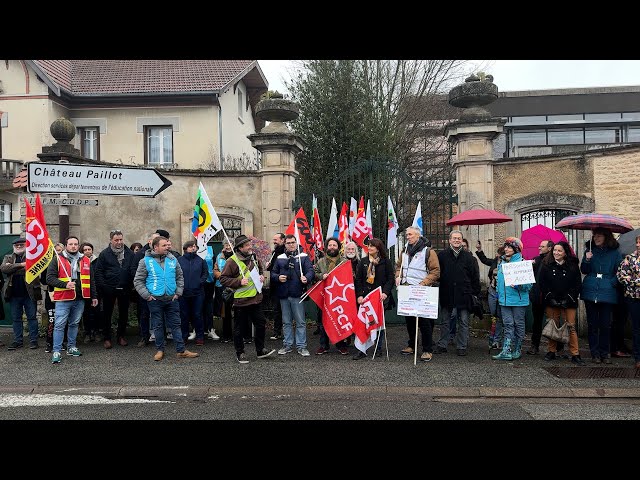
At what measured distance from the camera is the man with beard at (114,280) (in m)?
9.37

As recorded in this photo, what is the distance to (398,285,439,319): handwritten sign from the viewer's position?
823 cm

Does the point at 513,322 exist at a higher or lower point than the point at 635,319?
lower

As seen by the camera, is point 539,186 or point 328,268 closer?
point 328,268

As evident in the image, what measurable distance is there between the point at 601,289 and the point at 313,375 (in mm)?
4337

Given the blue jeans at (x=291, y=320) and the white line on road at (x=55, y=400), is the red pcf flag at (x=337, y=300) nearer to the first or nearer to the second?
the blue jeans at (x=291, y=320)

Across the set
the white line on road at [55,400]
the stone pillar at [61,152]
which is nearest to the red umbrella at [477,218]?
the white line on road at [55,400]

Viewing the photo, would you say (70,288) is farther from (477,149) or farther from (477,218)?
(477,149)

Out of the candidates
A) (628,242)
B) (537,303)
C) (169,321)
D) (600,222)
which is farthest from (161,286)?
(628,242)

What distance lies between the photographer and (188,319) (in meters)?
9.51

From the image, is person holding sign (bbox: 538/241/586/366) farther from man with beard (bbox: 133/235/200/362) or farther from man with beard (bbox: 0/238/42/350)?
man with beard (bbox: 0/238/42/350)

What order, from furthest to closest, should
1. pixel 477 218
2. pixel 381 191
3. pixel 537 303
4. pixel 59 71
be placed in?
pixel 59 71 < pixel 381 191 < pixel 477 218 < pixel 537 303

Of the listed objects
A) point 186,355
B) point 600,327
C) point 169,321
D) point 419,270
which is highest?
point 419,270

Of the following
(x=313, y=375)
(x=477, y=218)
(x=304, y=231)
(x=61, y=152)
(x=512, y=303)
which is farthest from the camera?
(x=61, y=152)

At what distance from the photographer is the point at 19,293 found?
940cm
